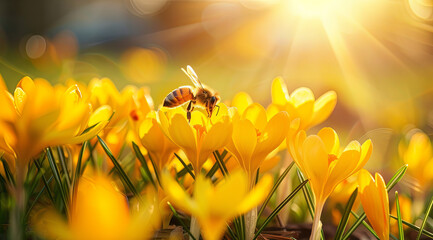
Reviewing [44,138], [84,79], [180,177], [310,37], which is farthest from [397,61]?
[44,138]

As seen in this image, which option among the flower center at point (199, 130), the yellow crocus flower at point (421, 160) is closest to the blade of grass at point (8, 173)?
the flower center at point (199, 130)

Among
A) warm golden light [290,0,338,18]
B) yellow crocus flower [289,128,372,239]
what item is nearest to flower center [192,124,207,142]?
yellow crocus flower [289,128,372,239]

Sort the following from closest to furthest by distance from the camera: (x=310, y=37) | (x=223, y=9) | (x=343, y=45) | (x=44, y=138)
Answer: (x=44, y=138) < (x=343, y=45) < (x=310, y=37) < (x=223, y=9)

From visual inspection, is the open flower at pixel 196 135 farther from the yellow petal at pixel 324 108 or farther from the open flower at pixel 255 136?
the yellow petal at pixel 324 108

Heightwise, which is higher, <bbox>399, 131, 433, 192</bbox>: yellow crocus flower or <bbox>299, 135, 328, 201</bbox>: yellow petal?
<bbox>299, 135, 328, 201</bbox>: yellow petal

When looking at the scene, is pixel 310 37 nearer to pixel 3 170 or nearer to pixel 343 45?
pixel 343 45

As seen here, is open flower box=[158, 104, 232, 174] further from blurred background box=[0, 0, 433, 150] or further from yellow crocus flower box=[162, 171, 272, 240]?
blurred background box=[0, 0, 433, 150]
